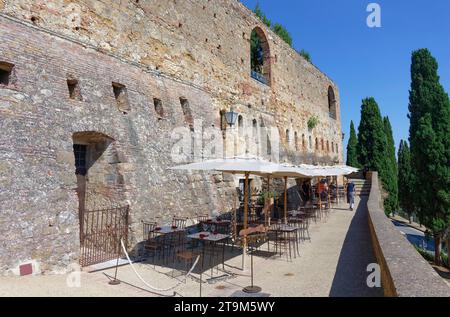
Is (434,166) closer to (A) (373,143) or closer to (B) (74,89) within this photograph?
(A) (373,143)

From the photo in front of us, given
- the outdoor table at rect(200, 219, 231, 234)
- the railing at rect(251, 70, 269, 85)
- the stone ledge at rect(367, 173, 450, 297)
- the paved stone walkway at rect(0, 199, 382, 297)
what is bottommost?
the paved stone walkway at rect(0, 199, 382, 297)

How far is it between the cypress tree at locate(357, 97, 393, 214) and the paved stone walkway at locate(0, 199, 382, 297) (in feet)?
70.9

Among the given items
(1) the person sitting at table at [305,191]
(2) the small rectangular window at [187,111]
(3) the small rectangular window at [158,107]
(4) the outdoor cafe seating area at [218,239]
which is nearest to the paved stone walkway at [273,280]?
(4) the outdoor cafe seating area at [218,239]

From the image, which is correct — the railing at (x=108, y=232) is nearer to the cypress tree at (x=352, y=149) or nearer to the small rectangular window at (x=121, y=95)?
the small rectangular window at (x=121, y=95)

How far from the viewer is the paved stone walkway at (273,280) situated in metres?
5.23

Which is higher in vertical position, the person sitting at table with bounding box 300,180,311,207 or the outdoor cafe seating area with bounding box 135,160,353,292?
the person sitting at table with bounding box 300,180,311,207

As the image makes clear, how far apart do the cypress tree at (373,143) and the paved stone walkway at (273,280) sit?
851 inches

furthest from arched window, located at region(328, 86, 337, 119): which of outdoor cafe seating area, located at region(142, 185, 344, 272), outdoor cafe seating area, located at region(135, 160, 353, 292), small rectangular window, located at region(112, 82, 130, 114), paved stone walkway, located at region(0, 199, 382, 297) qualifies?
small rectangular window, located at region(112, 82, 130, 114)

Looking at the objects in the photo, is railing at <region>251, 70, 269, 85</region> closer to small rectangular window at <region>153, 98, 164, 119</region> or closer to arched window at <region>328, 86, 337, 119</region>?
small rectangular window at <region>153, 98, 164, 119</region>

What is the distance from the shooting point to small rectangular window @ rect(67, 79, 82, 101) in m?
8.01

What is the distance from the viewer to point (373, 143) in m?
28.4
